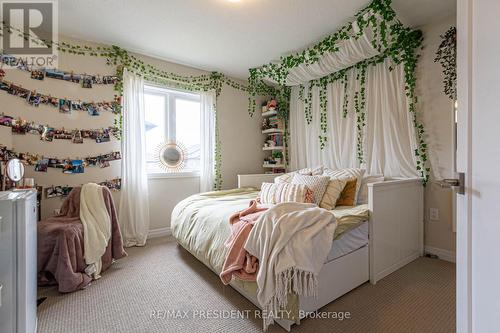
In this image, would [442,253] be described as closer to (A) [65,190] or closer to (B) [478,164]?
(B) [478,164]

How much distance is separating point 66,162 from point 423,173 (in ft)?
12.6

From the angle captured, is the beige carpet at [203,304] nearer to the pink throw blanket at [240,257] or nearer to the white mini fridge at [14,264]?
the pink throw blanket at [240,257]

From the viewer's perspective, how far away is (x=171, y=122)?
128 inches

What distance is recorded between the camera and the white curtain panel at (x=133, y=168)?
9.13 feet

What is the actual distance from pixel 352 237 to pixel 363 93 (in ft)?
6.08

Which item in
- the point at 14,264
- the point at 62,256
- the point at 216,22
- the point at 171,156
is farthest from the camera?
the point at 171,156

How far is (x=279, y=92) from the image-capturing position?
13.0ft

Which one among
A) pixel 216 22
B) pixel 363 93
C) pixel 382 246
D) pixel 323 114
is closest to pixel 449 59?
pixel 363 93

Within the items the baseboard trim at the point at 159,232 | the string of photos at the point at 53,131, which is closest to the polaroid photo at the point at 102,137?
the string of photos at the point at 53,131

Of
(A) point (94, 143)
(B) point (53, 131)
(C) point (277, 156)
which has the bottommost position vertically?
(C) point (277, 156)

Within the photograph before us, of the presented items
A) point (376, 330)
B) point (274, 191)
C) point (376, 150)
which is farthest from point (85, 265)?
point (376, 150)

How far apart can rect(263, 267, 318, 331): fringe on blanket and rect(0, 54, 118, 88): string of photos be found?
9.43 feet

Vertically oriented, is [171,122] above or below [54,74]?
below

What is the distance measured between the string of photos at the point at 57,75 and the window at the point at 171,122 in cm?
49
